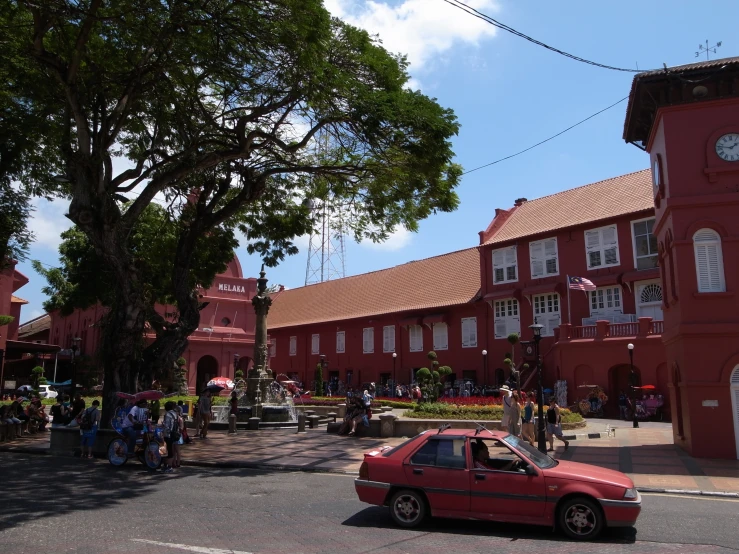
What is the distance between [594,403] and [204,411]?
1712 centimetres

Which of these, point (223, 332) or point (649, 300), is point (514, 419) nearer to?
point (649, 300)

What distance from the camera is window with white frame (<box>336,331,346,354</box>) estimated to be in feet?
146

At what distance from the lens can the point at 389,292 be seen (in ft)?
142

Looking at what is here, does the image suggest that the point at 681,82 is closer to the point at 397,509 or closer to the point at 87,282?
the point at 397,509

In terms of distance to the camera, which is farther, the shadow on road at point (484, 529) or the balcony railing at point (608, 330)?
the balcony railing at point (608, 330)

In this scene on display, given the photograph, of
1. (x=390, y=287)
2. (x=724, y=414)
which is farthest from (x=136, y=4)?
(x=390, y=287)

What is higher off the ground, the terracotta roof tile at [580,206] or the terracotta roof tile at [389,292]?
the terracotta roof tile at [580,206]

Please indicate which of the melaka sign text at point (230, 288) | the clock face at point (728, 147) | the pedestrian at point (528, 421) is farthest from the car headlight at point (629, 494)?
the melaka sign text at point (230, 288)

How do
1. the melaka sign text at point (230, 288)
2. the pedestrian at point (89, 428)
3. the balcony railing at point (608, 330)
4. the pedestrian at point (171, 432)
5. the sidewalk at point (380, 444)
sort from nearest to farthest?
the sidewalk at point (380, 444) < the pedestrian at point (171, 432) < the pedestrian at point (89, 428) < the balcony railing at point (608, 330) < the melaka sign text at point (230, 288)

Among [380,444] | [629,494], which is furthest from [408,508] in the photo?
[380,444]

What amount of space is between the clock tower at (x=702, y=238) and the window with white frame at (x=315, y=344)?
105 feet

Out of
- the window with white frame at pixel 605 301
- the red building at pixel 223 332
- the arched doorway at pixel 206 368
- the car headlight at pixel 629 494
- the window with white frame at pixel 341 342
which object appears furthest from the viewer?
the window with white frame at pixel 341 342

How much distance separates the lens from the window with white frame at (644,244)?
28.8 m

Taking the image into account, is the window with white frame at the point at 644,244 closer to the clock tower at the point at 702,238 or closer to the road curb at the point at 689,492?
the clock tower at the point at 702,238
